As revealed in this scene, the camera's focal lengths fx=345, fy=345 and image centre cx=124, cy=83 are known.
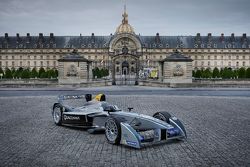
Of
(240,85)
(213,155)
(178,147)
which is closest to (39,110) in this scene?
(178,147)

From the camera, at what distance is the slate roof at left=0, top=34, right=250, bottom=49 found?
391 feet

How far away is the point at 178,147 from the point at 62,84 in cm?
2991

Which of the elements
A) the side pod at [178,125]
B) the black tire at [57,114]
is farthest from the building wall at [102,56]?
the side pod at [178,125]

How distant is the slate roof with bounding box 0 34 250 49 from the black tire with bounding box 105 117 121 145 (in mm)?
112187

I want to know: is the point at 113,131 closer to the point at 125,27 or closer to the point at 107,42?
the point at 107,42

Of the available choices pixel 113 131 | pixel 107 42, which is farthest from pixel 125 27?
pixel 113 131

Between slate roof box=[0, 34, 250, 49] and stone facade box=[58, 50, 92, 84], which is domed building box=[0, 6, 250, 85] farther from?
stone facade box=[58, 50, 92, 84]

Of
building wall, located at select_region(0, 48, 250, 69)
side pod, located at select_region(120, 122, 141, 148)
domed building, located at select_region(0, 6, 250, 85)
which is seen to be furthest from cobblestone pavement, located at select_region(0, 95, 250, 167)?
building wall, located at select_region(0, 48, 250, 69)

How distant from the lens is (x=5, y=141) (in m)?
8.78

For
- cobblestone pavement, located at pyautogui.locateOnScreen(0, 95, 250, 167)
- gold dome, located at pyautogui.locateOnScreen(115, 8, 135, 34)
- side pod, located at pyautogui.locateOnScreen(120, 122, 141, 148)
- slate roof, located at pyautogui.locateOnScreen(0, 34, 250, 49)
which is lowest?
cobblestone pavement, located at pyautogui.locateOnScreen(0, 95, 250, 167)

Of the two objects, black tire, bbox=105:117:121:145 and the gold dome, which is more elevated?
the gold dome

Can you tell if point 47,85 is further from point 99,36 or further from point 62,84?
point 99,36

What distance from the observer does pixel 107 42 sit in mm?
121812

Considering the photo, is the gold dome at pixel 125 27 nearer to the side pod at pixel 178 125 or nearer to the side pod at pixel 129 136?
the side pod at pixel 178 125
